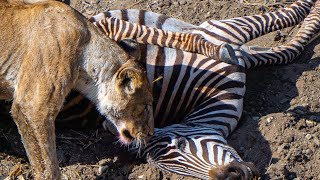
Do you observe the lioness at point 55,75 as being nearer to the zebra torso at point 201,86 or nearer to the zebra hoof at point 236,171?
the zebra torso at point 201,86

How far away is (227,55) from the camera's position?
25.1ft

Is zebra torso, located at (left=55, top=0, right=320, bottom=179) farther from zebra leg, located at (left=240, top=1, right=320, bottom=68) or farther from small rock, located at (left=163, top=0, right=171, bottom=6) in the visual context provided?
small rock, located at (left=163, top=0, right=171, bottom=6)

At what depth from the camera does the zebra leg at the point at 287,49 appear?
27.1 ft

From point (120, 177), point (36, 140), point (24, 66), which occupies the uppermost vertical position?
point (24, 66)

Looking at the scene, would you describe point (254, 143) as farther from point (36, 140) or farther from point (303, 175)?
point (36, 140)

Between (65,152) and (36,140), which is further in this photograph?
(65,152)

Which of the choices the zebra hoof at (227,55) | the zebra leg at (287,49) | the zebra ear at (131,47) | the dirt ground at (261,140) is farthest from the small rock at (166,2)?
the zebra ear at (131,47)

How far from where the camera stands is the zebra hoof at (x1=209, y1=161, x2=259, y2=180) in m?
6.57

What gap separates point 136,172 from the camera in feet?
23.3

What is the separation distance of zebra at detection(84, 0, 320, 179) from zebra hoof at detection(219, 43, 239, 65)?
2.6 inches

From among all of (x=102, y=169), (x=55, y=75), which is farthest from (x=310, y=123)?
(x=55, y=75)

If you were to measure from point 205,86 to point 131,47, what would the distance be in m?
0.87

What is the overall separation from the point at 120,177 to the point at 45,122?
3.04 ft

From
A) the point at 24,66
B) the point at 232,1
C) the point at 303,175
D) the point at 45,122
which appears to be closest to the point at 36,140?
the point at 45,122
